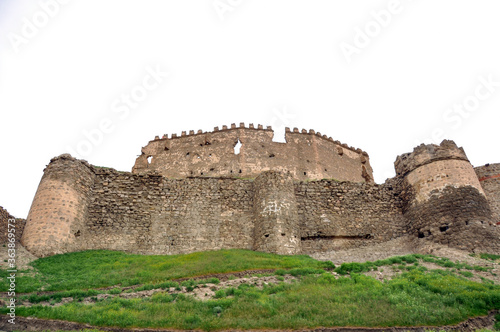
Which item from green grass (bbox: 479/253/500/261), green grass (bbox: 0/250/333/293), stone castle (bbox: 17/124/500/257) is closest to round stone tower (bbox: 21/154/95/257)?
stone castle (bbox: 17/124/500/257)

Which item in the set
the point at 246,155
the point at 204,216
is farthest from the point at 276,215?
the point at 246,155

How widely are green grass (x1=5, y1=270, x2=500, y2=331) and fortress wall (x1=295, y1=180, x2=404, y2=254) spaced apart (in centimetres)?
850

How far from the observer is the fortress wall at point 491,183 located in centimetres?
2588

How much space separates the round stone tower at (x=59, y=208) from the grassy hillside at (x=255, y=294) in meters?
1.14

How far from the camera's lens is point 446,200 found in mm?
21688

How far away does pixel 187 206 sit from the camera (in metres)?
22.8

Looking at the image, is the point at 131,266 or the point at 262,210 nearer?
the point at 131,266

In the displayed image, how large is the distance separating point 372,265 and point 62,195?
16030 millimetres

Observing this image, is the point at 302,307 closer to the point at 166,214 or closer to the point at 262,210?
the point at 262,210

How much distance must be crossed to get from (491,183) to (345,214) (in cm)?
1145

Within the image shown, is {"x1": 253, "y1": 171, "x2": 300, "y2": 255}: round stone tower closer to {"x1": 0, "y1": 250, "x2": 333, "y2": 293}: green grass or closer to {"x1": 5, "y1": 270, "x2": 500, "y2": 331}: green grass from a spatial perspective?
{"x1": 0, "y1": 250, "x2": 333, "y2": 293}: green grass

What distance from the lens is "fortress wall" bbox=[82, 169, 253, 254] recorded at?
21.2 meters

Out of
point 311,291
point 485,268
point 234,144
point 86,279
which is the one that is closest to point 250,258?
point 311,291

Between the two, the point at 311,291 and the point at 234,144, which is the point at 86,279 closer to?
the point at 311,291
